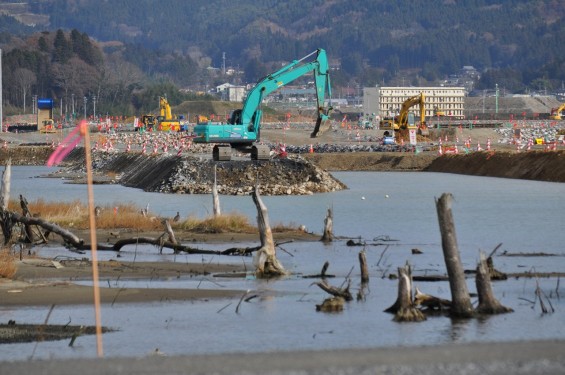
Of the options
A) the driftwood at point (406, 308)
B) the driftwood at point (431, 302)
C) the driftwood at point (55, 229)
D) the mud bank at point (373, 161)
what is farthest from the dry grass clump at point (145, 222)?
the mud bank at point (373, 161)

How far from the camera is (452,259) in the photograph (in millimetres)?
22359

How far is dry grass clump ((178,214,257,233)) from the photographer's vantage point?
3938cm

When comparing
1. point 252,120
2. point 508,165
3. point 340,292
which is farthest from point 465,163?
point 340,292

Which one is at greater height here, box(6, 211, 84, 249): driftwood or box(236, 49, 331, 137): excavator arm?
box(236, 49, 331, 137): excavator arm

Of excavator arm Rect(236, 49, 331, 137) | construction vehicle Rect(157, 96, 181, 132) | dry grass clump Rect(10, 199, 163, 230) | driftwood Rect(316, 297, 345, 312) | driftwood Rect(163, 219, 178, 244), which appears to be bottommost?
driftwood Rect(316, 297, 345, 312)

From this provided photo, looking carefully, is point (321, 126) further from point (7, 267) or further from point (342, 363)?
point (342, 363)

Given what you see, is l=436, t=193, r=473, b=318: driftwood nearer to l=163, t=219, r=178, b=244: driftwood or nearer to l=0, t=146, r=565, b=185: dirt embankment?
l=163, t=219, r=178, b=244: driftwood

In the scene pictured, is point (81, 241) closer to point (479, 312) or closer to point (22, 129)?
point (479, 312)

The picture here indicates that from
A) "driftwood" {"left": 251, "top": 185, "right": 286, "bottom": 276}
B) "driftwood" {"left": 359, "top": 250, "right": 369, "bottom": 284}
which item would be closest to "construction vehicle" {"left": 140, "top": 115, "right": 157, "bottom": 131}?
"driftwood" {"left": 251, "top": 185, "right": 286, "bottom": 276}

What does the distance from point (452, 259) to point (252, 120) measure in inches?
1601

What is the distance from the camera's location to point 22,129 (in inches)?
6211

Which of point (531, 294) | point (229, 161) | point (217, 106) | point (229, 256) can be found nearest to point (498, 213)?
point (229, 161)

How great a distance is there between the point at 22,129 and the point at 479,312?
13854 cm

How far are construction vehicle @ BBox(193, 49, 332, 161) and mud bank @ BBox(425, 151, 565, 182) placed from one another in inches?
729
